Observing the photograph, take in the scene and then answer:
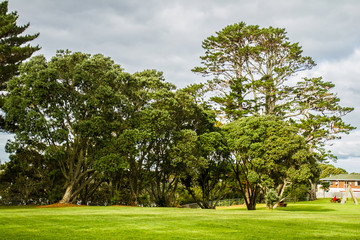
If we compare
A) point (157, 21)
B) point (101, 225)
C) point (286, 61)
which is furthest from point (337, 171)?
point (101, 225)

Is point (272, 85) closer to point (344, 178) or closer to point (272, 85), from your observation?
point (272, 85)

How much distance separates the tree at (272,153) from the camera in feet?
90.0

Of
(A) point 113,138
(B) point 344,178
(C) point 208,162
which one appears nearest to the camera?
(A) point 113,138

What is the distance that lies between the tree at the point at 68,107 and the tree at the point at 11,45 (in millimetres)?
4747

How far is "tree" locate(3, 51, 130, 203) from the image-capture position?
2405 cm

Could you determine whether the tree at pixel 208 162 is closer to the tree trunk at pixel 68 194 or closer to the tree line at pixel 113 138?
the tree line at pixel 113 138

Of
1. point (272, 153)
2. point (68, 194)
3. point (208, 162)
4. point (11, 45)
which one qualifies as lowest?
point (68, 194)

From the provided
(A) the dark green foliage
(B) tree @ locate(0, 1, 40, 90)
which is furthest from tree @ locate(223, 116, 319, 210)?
(B) tree @ locate(0, 1, 40, 90)

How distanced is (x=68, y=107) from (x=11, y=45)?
11.6 metres

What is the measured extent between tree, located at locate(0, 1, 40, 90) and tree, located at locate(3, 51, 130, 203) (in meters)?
4.75

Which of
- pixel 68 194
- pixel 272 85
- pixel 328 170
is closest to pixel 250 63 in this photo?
pixel 272 85

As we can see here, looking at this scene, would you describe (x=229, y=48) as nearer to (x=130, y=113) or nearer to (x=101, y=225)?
(x=130, y=113)

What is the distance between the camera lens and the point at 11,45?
31859 millimetres

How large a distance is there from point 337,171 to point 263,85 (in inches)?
2038
